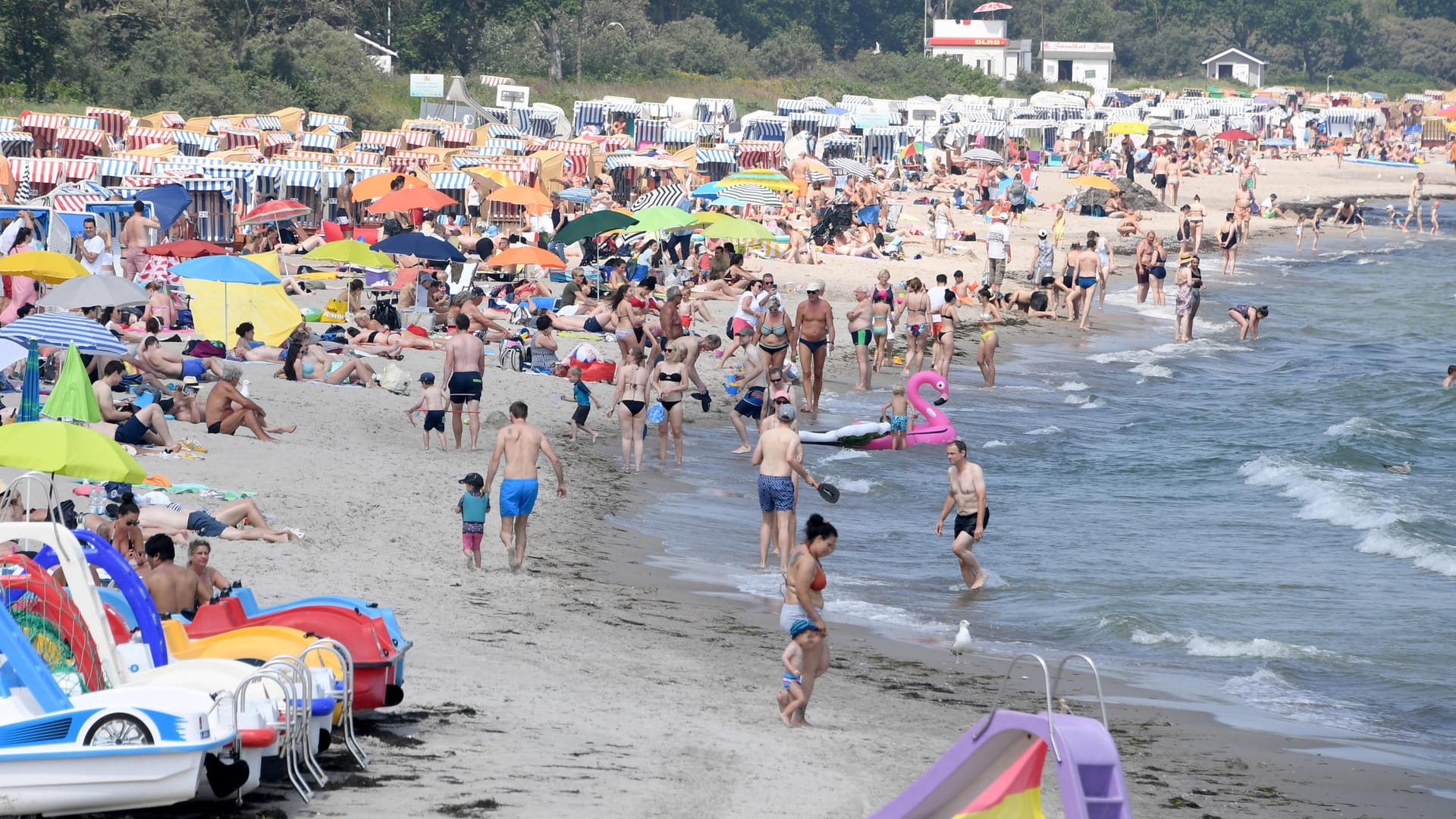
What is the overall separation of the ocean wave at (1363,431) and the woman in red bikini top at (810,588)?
518 inches

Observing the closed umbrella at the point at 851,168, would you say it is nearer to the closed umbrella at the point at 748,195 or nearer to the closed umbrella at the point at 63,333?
the closed umbrella at the point at 748,195

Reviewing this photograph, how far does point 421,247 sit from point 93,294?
540 cm

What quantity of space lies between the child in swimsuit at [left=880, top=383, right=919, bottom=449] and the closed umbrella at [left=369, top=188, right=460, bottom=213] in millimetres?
→ 9546

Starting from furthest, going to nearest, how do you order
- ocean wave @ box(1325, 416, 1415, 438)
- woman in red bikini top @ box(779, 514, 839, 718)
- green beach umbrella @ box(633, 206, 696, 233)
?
green beach umbrella @ box(633, 206, 696, 233)
ocean wave @ box(1325, 416, 1415, 438)
woman in red bikini top @ box(779, 514, 839, 718)

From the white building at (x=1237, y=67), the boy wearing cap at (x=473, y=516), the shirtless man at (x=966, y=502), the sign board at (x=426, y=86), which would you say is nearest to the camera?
the boy wearing cap at (x=473, y=516)

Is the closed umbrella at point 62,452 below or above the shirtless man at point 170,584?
above

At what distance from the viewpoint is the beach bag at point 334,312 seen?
1828 cm

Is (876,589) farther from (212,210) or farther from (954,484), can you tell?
(212,210)

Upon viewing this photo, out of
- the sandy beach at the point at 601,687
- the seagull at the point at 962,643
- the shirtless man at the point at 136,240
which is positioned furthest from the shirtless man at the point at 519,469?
the shirtless man at the point at 136,240

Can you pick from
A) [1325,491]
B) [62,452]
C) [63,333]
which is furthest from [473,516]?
[1325,491]

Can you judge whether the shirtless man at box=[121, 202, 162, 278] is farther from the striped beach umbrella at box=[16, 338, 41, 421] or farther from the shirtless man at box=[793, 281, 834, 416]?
the striped beach umbrella at box=[16, 338, 41, 421]

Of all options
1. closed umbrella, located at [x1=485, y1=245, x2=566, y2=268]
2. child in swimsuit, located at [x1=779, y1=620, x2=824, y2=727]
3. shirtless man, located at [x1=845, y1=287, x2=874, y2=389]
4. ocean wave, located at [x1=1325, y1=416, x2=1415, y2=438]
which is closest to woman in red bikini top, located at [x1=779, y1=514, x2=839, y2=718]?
child in swimsuit, located at [x1=779, y1=620, x2=824, y2=727]

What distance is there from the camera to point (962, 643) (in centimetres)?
991

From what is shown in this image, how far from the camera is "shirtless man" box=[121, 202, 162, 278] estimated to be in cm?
1891
